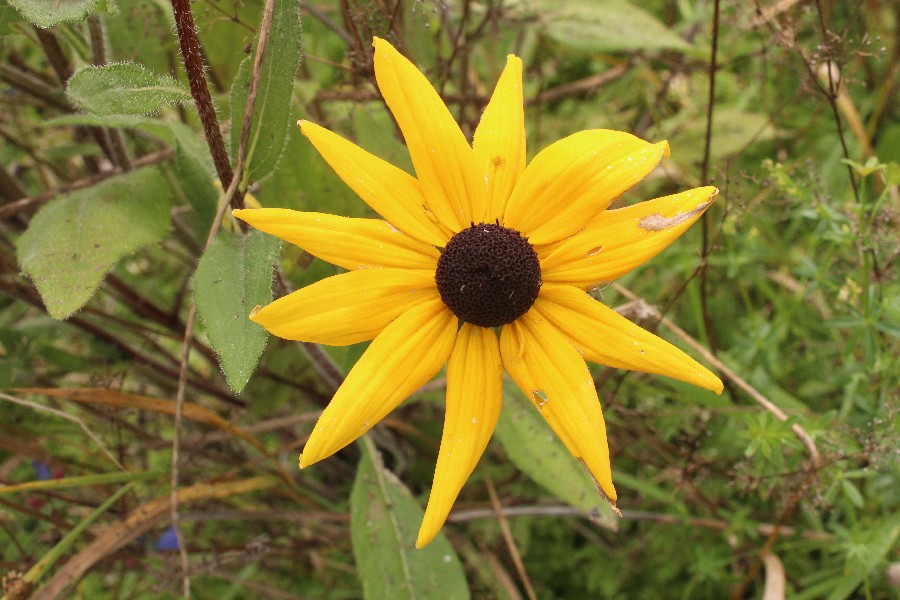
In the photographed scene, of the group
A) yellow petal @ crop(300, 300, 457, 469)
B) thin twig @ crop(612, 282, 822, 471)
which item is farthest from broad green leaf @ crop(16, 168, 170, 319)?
thin twig @ crop(612, 282, 822, 471)

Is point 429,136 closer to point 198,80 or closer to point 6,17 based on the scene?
point 198,80

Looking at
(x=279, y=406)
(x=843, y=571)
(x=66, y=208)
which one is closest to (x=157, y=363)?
(x=279, y=406)

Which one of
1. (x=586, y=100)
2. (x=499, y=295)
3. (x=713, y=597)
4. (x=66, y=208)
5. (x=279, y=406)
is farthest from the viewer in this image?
(x=586, y=100)

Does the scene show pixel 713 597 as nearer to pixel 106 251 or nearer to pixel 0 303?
pixel 106 251

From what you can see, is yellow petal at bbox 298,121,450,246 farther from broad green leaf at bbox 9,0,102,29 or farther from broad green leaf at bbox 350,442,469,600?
broad green leaf at bbox 350,442,469,600

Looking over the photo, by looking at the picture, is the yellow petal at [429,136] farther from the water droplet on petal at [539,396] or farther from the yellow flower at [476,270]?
the water droplet on petal at [539,396]

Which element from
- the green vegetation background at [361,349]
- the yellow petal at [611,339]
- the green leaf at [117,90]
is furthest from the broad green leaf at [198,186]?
the yellow petal at [611,339]

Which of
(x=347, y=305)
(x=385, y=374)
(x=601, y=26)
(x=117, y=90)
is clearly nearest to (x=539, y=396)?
(x=385, y=374)
